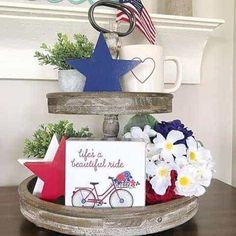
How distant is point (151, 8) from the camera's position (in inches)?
36.9

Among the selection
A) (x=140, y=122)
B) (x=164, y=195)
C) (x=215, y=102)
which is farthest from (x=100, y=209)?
(x=215, y=102)

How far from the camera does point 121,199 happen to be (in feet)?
1.76

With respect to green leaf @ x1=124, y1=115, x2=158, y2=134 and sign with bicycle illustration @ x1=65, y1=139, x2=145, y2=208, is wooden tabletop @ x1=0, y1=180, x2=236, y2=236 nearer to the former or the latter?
sign with bicycle illustration @ x1=65, y1=139, x2=145, y2=208

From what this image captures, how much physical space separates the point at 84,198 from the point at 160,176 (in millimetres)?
131

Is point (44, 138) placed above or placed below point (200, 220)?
above

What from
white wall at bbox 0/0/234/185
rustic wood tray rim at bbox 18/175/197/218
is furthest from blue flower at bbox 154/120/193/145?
white wall at bbox 0/0/234/185

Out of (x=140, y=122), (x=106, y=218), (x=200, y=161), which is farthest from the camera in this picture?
(x=140, y=122)

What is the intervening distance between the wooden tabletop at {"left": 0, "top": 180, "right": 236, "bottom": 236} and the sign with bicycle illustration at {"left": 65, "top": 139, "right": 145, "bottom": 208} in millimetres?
74

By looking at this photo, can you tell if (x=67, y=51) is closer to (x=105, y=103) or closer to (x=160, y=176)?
(x=105, y=103)

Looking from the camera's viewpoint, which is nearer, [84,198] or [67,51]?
[84,198]

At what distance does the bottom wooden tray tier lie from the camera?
48 cm

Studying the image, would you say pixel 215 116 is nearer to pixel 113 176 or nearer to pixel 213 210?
pixel 213 210

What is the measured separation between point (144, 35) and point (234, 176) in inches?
20.2

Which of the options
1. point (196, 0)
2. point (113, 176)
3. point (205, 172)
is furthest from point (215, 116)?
point (113, 176)
